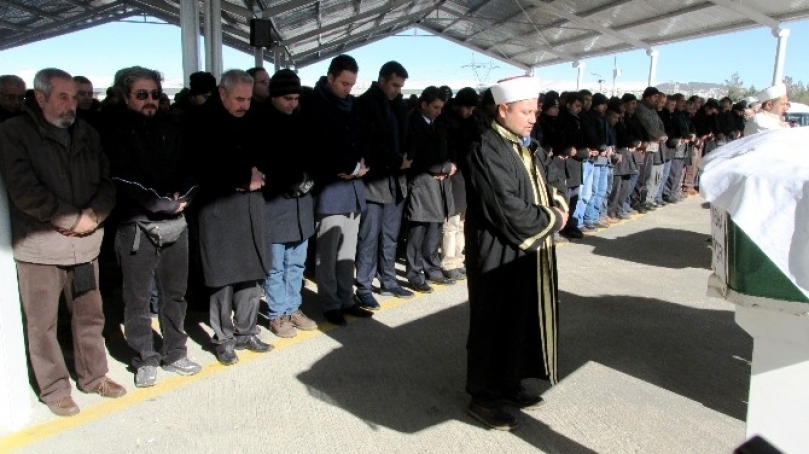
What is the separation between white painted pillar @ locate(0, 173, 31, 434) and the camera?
3174 millimetres

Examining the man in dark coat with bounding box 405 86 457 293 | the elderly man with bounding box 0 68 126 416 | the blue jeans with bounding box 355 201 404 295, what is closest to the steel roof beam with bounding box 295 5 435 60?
the man in dark coat with bounding box 405 86 457 293

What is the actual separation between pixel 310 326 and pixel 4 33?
66.5ft

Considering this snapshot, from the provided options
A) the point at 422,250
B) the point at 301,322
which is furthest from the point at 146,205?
the point at 422,250

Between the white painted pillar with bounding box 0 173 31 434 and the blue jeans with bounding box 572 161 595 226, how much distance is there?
6746mm

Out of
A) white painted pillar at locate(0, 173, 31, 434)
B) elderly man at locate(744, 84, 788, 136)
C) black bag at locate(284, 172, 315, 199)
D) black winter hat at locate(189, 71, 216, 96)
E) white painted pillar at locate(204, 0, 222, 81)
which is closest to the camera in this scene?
white painted pillar at locate(0, 173, 31, 434)

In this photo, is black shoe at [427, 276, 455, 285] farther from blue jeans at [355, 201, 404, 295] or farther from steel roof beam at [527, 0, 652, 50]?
steel roof beam at [527, 0, 652, 50]

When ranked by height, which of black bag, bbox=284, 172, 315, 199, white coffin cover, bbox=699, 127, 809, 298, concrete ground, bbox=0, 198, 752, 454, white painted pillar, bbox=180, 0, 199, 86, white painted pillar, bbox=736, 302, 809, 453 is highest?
white painted pillar, bbox=180, 0, 199, 86

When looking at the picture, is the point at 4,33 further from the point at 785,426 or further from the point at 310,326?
the point at 785,426

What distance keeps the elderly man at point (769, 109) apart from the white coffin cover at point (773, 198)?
4884 millimetres

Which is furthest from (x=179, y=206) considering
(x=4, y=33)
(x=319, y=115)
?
(x=4, y=33)

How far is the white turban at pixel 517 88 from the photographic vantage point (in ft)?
10.5

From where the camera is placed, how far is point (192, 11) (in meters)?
8.82

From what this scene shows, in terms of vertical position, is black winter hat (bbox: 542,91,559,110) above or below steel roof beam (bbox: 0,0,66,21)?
below

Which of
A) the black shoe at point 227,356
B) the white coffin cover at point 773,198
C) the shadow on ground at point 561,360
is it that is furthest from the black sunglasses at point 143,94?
the white coffin cover at point 773,198
